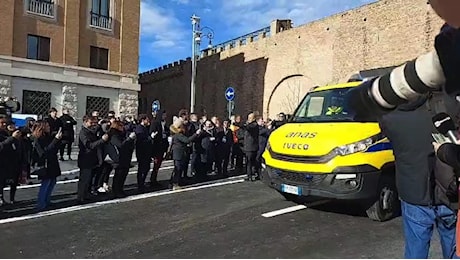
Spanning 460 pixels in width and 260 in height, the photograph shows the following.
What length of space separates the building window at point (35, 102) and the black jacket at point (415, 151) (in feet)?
67.8

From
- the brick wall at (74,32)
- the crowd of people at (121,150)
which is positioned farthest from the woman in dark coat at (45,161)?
the brick wall at (74,32)

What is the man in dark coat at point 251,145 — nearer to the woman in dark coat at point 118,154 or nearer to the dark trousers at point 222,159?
the dark trousers at point 222,159

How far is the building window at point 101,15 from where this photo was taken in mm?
24453

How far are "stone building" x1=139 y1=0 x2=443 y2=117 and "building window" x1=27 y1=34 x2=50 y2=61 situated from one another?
519 inches

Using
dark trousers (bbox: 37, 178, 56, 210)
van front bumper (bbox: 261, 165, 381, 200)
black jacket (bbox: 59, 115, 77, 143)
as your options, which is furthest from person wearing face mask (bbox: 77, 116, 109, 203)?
black jacket (bbox: 59, 115, 77, 143)

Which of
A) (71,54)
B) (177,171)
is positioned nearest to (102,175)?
(177,171)

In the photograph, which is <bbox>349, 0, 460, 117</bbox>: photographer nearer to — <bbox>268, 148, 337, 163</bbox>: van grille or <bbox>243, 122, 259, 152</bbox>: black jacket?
<bbox>268, 148, 337, 163</bbox>: van grille

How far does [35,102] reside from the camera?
22.3m

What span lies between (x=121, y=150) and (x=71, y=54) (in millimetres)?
15182

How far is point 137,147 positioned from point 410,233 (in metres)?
7.54

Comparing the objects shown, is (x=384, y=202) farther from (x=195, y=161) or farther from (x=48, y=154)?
(x=195, y=161)

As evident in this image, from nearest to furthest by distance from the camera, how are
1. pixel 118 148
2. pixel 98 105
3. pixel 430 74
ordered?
pixel 430 74, pixel 118 148, pixel 98 105

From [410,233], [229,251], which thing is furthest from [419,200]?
[229,251]

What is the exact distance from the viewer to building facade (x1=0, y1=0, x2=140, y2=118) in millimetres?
21547
